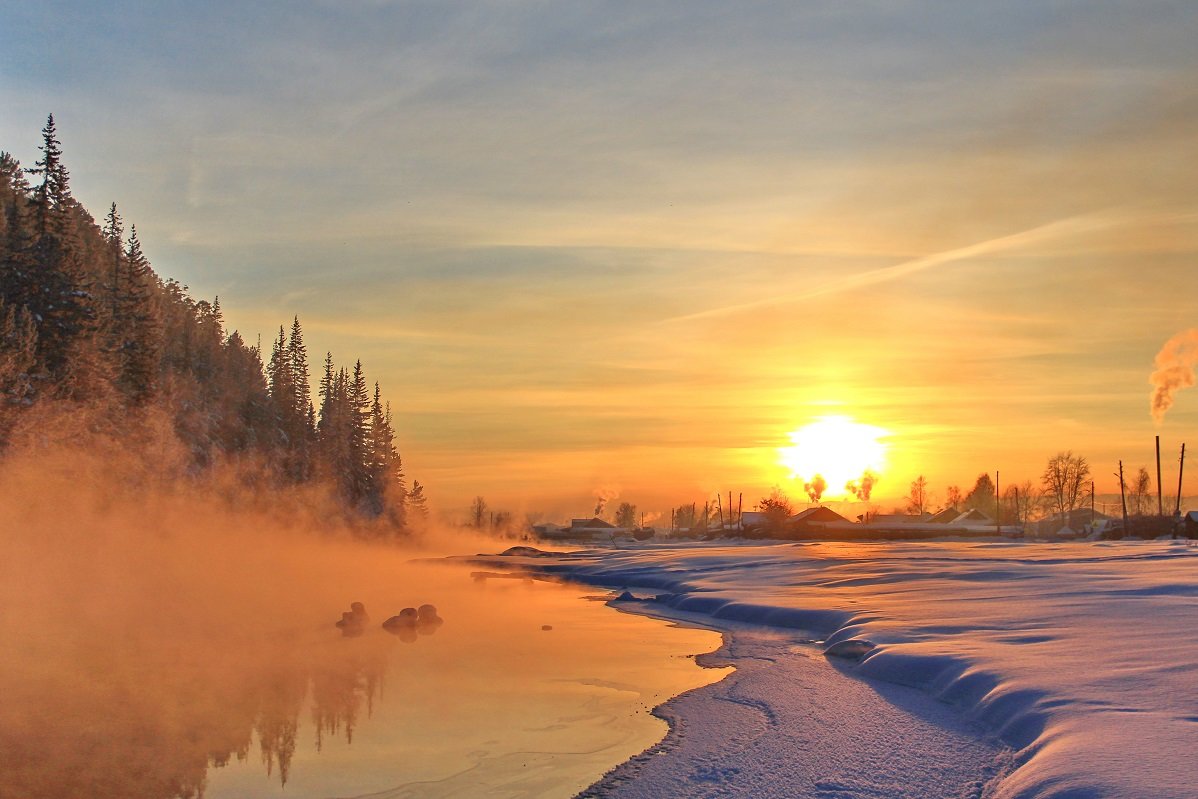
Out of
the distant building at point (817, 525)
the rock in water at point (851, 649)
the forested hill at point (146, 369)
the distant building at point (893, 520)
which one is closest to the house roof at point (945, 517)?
the distant building at point (893, 520)

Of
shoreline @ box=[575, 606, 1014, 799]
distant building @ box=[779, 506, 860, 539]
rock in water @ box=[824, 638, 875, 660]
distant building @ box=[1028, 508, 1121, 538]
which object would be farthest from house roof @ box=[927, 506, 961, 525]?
shoreline @ box=[575, 606, 1014, 799]

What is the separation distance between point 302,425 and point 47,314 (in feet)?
188

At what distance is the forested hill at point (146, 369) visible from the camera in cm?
5628

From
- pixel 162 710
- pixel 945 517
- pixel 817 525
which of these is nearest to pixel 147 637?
pixel 162 710

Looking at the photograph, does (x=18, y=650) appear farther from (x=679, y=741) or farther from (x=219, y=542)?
(x=219, y=542)

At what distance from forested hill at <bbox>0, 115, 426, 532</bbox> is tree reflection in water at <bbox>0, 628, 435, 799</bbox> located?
38754mm

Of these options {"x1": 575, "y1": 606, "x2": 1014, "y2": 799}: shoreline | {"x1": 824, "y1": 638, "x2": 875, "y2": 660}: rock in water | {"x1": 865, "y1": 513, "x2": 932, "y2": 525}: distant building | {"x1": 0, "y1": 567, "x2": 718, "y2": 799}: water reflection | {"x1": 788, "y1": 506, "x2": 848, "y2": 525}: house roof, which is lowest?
{"x1": 0, "y1": 567, "x2": 718, "y2": 799}: water reflection

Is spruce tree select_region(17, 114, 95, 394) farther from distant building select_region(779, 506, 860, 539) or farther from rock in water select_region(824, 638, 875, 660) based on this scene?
distant building select_region(779, 506, 860, 539)

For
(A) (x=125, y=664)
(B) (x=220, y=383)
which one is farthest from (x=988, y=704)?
(B) (x=220, y=383)

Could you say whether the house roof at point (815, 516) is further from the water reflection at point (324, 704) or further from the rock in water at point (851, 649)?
the rock in water at point (851, 649)

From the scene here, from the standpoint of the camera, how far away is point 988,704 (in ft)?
43.5

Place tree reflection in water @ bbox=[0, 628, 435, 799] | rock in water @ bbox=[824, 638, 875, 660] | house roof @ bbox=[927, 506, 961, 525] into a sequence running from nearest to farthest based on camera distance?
tree reflection in water @ bbox=[0, 628, 435, 799] < rock in water @ bbox=[824, 638, 875, 660] < house roof @ bbox=[927, 506, 961, 525]

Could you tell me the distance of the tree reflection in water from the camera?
11.4 meters

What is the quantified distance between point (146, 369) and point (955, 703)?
6859 centimetres
